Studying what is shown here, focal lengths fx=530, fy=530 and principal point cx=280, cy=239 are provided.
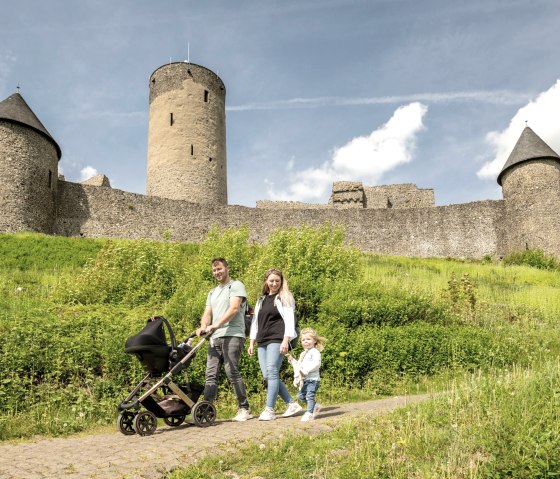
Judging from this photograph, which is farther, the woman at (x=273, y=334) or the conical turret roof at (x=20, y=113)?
the conical turret roof at (x=20, y=113)

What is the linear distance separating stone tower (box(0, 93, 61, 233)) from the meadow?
5503 mm

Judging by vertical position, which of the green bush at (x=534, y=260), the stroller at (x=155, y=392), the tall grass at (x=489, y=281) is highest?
the green bush at (x=534, y=260)

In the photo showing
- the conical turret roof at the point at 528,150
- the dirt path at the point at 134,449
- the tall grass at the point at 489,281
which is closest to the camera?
the dirt path at the point at 134,449

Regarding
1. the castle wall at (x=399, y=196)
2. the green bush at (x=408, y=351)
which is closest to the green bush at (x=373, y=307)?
the green bush at (x=408, y=351)

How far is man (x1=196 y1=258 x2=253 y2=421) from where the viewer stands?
5903 mm

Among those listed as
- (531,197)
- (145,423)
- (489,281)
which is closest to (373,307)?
(145,423)

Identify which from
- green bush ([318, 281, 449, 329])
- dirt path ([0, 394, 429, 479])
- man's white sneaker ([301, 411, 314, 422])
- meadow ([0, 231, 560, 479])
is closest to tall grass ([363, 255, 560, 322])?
meadow ([0, 231, 560, 479])

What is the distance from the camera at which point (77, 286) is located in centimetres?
1189

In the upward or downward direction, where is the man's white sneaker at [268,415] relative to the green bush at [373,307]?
downward

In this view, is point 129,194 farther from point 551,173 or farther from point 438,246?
point 551,173

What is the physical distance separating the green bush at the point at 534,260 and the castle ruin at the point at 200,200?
3.55ft

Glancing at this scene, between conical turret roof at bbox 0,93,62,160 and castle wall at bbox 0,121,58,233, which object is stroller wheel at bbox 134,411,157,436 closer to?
castle wall at bbox 0,121,58,233

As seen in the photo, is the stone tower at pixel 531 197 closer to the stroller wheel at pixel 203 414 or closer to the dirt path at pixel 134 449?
the dirt path at pixel 134 449

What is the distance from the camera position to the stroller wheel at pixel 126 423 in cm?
545
